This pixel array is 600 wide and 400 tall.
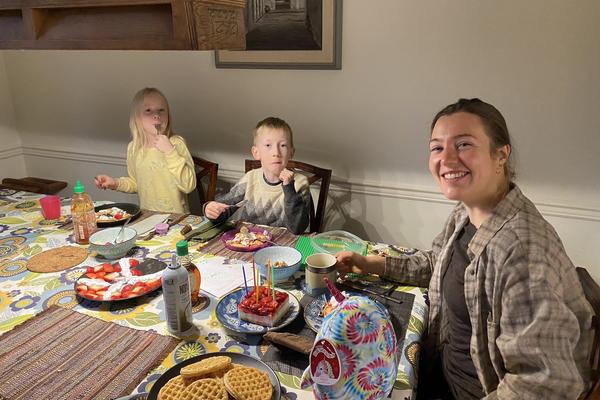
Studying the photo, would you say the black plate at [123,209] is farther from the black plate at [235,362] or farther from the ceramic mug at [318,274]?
the black plate at [235,362]

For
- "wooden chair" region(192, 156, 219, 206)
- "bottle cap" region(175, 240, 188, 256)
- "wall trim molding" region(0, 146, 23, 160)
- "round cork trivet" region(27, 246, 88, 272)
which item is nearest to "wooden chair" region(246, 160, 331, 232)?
"wooden chair" region(192, 156, 219, 206)

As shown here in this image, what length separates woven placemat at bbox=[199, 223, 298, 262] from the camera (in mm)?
1636

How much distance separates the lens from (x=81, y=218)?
1766 millimetres

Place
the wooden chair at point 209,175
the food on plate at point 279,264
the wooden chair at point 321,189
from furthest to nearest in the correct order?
1. the wooden chair at point 209,175
2. the wooden chair at point 321,189
3. the food on plate at point 279,264

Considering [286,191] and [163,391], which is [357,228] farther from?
[163,391]

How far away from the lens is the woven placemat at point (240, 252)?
1636 mm

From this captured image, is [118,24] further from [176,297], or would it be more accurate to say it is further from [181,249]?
[176,297]

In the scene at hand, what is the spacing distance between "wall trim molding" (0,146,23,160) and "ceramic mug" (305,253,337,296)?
3020 mm

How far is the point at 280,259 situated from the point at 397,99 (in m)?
1.24

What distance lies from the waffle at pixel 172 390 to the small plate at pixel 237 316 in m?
0.24

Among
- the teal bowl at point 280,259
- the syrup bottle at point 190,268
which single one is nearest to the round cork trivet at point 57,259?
the syrup bottle at point 190,268

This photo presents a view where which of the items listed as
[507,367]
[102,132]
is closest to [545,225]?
[507,367]

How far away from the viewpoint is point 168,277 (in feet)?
3.81

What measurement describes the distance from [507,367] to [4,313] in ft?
4.25
